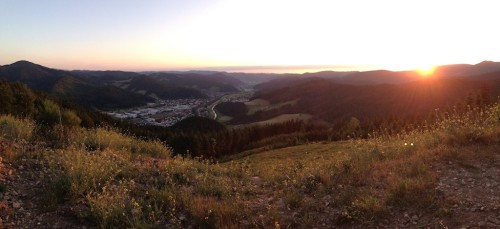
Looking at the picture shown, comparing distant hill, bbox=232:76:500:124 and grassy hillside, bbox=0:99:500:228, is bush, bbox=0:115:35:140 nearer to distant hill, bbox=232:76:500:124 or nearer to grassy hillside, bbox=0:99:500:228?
grassy hillside, bbox=0:99:500:228

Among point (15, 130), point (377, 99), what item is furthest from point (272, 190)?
point (377, 99)

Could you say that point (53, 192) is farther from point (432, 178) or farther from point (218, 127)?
point (218, 127)

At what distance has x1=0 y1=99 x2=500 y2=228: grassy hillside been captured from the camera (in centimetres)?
596

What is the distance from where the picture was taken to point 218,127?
414 ft

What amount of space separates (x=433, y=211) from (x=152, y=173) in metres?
6.13

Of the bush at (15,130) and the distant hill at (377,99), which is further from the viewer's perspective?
the distant hill at (377,99)

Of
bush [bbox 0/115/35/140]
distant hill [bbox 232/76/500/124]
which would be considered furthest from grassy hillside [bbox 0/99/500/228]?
distant hill [bbox 232/76/500/124]

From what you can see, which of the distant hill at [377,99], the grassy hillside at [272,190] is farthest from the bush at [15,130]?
the distant hill at [377,99]

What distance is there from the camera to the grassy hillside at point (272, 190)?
596 centimetres

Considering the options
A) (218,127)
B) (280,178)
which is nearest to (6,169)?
(280,178)

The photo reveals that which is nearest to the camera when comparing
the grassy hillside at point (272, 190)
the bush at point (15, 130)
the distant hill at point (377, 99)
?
the grassy hillside at point (272, 190)

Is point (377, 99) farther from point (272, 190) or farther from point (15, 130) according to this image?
point (15, 130)

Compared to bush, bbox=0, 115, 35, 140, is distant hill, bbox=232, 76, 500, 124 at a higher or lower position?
lower

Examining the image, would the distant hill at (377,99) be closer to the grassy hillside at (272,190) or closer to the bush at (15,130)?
the grassy hillside at (272,190)
